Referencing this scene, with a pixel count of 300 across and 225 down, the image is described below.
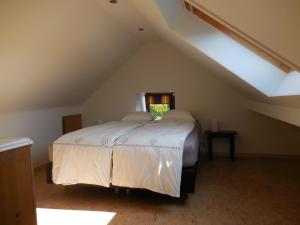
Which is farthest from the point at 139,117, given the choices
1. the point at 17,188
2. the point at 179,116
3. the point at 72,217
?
the point at 17,188

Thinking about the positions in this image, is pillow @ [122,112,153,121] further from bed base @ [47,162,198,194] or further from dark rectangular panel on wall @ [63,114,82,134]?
bed base @ [47,162,198,194]

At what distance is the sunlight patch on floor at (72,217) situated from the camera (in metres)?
2.16

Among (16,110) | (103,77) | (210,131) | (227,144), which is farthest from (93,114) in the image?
(227,144)

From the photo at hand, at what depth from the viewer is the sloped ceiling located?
7.17 feet

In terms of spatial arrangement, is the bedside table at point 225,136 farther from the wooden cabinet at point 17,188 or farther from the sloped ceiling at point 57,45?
the wooden cabinet at point 17,188

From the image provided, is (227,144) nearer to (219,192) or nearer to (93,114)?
(219,192)

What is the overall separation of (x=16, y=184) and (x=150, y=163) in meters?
1.24

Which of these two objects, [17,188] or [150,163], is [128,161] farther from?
[17,188]

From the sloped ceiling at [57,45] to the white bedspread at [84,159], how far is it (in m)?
0.93

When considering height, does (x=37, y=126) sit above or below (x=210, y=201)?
above

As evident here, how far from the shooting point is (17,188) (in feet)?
4.70

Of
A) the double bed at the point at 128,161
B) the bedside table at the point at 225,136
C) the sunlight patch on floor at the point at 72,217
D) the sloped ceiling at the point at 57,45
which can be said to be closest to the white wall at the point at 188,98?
the bedside table at the point at 225,136

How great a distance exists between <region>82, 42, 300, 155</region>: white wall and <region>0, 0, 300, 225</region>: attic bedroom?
0.04 m

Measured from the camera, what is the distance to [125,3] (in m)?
2.72
